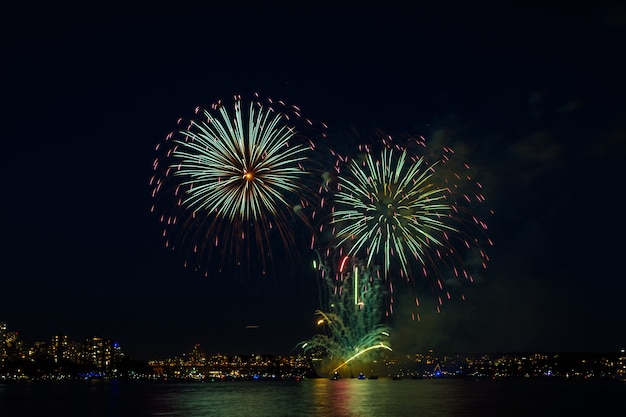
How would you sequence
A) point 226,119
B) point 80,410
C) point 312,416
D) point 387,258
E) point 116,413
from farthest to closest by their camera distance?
point 80,410
point 116,413
point 312,416
point 387,258
point 226,119

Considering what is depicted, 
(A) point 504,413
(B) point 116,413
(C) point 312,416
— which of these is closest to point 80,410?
(B) point 116,413

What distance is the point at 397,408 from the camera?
90.9 meters

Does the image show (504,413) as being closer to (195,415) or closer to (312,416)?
(312,416)

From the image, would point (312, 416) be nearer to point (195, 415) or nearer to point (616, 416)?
point (195, 415)

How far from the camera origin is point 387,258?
177 feet

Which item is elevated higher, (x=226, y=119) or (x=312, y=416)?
(x=226, y=119)

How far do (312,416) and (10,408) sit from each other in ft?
138

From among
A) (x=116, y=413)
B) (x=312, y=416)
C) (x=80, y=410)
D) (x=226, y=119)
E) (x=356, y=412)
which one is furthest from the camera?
(x=80, y=410)

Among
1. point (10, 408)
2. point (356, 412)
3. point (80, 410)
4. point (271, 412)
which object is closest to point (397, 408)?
point (356, 412)

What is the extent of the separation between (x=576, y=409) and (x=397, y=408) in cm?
2320

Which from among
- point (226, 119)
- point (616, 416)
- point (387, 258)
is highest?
point (226, 119)

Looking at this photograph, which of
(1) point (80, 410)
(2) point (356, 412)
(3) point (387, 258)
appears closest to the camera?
(3) point (387, 258)

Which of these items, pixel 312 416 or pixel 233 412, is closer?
pixel 312 416

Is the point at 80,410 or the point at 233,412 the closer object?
the point at 233,412
